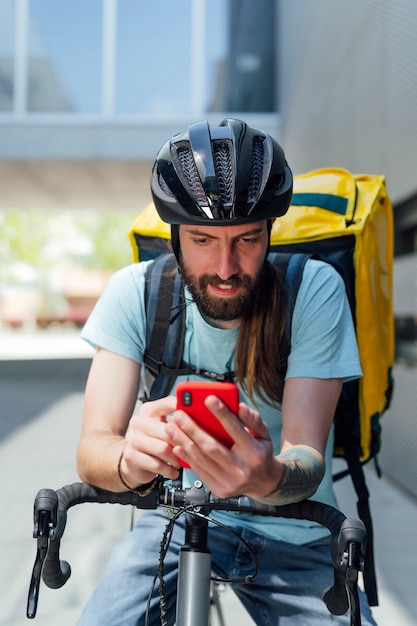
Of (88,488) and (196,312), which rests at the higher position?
(196,312)

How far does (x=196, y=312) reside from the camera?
191cm

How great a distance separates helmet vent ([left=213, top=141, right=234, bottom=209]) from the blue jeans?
85cm

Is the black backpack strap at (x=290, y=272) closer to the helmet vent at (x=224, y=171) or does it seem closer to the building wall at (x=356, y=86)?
the helmet vent at (x=224, y=171)

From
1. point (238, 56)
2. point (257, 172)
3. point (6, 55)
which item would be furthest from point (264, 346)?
point (6, 55)

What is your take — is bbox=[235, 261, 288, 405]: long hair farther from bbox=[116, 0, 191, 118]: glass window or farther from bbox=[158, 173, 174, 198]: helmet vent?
bbox=[116, 0, 191, 118]: glass window

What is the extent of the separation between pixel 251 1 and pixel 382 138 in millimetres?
7312

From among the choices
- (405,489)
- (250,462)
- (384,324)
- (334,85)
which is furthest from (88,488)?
(334,85)

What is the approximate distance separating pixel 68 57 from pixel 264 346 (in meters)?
11.7

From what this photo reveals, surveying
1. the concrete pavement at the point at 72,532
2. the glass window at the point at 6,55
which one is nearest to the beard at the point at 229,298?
the concrete pavement at the point at 72,532

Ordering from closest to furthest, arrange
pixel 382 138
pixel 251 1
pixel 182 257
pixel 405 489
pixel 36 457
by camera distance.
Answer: pixel 182 257 → pixel 405 489 → pixel 382 138 → pixel 36 457 → pixel 251 1

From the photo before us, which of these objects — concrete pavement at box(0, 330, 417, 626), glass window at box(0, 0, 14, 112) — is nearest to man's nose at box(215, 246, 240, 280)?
concrete pavement at box(0, 330, 417, 626)

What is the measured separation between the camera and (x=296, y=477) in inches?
51.7

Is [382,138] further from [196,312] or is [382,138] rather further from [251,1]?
[251,1]

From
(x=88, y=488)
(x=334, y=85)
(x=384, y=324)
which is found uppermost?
(x=334, y=85)
